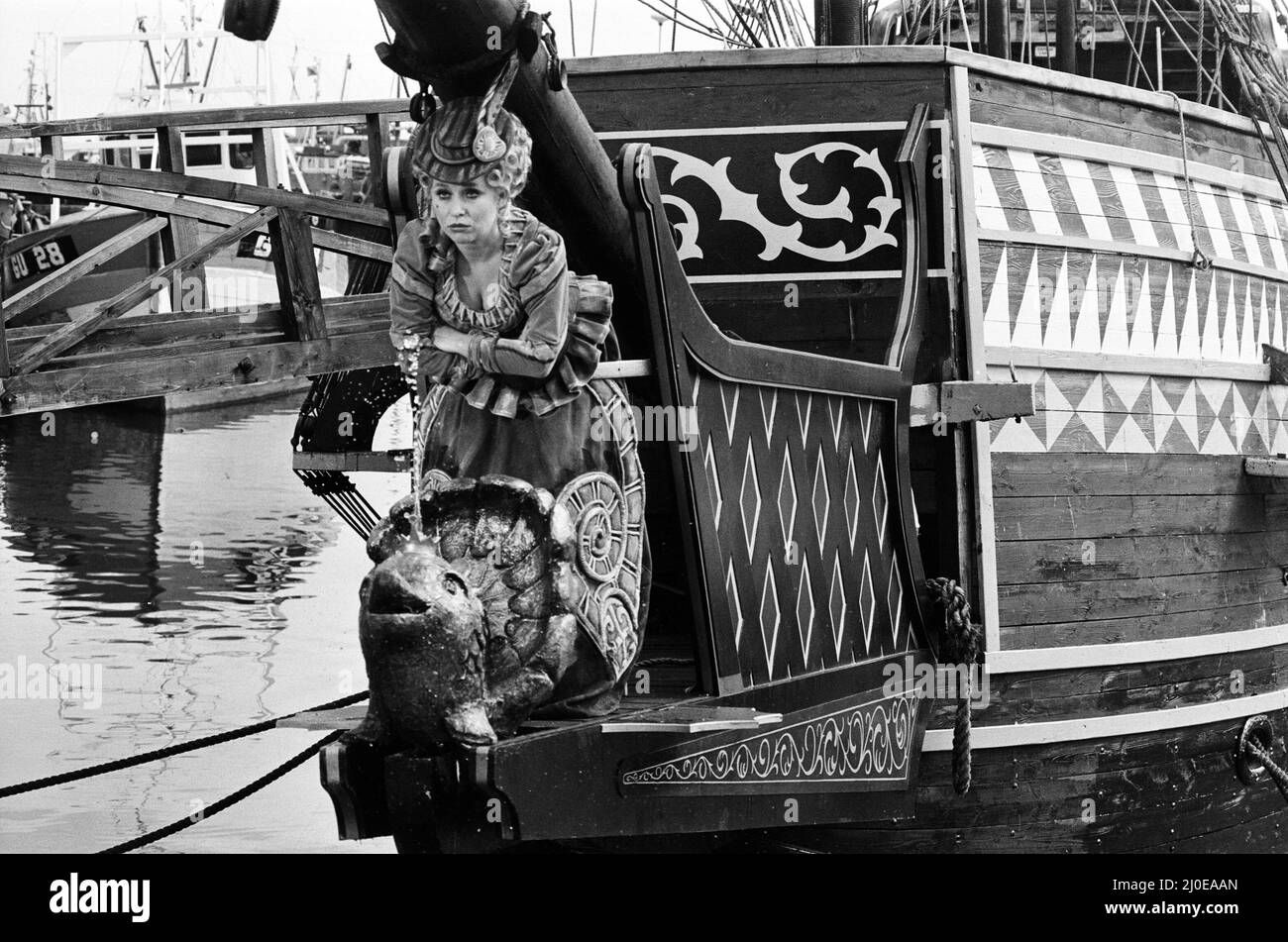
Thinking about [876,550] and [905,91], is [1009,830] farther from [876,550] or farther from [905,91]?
[905,91]

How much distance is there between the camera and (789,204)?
7.21 metres

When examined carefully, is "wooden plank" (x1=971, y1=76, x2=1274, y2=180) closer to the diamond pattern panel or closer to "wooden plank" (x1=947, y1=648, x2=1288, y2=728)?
the diamond pattern panel

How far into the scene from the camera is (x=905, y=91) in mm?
7195

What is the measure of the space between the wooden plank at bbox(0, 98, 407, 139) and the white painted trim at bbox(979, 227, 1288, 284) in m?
3.56

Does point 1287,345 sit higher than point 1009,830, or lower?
higher

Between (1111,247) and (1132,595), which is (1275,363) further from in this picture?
(1132,595)

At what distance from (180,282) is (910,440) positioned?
4477 millimetres

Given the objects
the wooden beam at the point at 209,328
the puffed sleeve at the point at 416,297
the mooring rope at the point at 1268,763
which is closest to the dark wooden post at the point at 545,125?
the puffed sleeve at the point at 416,297

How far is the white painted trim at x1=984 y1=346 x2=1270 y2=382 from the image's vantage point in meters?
7.37

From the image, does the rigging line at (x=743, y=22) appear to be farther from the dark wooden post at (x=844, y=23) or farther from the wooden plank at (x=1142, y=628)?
the wooden plank at (x=1142, y=628)

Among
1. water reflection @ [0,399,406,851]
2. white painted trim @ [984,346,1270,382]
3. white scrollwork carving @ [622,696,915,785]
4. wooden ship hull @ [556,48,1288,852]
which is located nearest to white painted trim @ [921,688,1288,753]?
wooden ship hull @ [556,48,1288,852]

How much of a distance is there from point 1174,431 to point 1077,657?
118 centimetres

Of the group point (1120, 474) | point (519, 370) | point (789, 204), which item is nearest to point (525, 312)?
point (519, 370)
